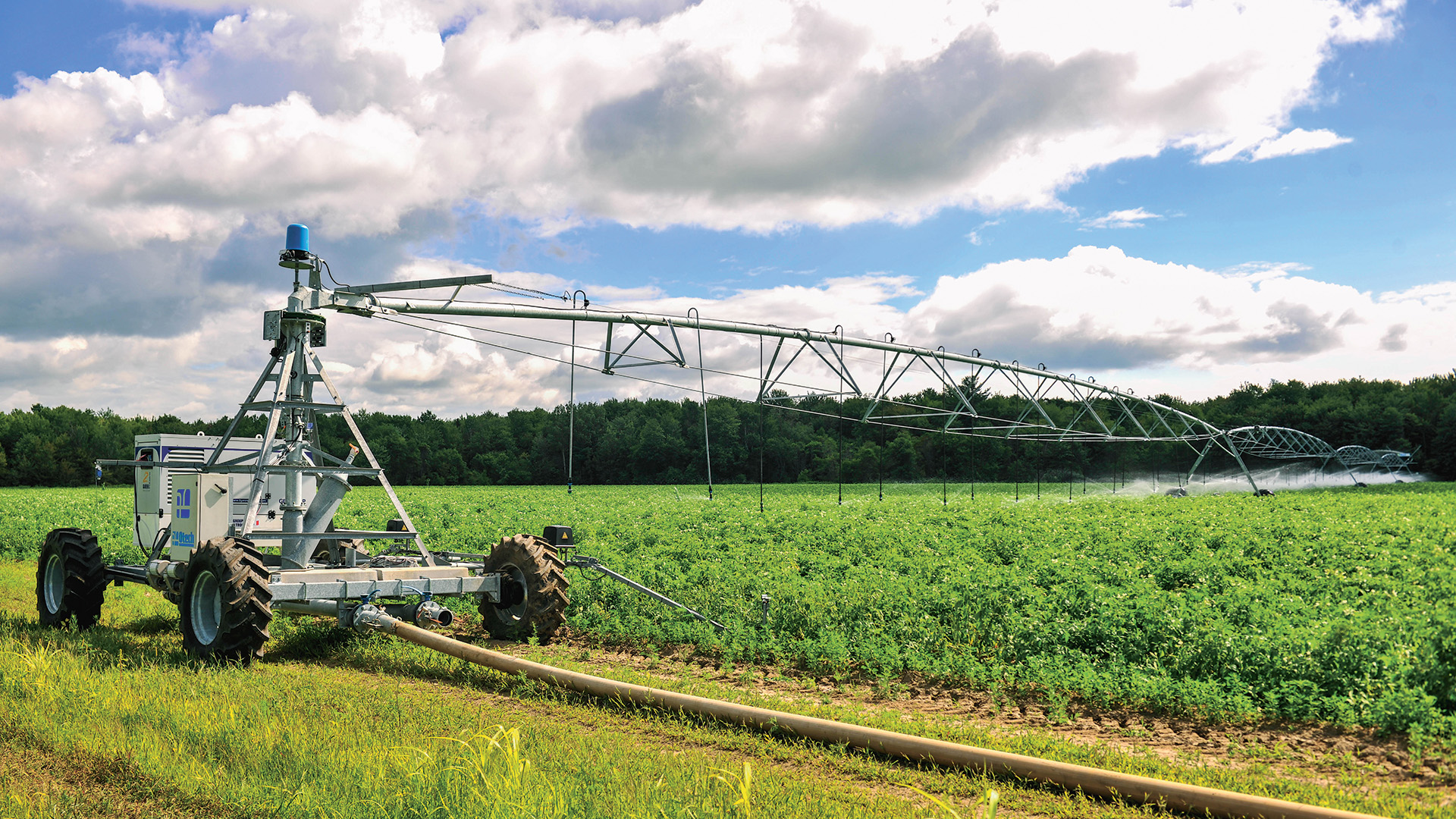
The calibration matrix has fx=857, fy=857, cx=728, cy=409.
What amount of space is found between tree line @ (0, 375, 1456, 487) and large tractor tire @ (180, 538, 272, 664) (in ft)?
165

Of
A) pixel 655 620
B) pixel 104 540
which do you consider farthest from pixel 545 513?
pixel 655 620

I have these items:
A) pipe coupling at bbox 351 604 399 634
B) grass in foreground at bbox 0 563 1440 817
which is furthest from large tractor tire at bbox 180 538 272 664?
pipe coupling at bbox 351 604 399 634

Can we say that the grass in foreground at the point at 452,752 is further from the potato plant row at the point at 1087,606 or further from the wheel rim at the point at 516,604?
the potato plant row at the point at 1087,606

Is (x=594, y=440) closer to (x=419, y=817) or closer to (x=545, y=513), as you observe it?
(x=545, y=513)

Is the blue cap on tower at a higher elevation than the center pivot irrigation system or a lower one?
higher

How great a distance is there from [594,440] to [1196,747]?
2423 inches

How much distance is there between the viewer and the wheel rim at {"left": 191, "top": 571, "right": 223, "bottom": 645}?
30.4 ft

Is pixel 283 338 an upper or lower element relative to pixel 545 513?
upper

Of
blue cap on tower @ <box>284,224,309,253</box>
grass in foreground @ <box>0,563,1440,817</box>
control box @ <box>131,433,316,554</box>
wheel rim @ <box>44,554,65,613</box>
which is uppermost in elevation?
blue cap on tower @ <box>284,224,309,253</box>

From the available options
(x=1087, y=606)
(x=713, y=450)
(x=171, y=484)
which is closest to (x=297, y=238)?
(x=171, y=484)

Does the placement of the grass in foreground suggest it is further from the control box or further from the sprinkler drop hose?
the control box

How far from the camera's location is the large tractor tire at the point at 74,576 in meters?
11.4

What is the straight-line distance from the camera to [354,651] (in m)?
9.88

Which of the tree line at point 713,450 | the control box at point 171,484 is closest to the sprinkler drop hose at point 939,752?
the control box at point 171,484
